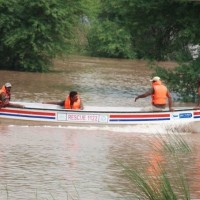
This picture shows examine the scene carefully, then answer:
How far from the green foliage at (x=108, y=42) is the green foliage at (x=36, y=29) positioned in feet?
116

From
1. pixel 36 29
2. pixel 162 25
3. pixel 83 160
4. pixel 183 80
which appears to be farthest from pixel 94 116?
pixel 36 29

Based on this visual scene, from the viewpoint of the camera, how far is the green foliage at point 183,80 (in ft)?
96.3

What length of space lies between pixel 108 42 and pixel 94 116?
65.6 metres

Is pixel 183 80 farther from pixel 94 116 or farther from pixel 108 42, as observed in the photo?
pixel 108 42

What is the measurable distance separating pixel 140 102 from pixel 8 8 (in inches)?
786

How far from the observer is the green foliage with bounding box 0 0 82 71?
47719 mm

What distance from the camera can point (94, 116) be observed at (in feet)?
70.4

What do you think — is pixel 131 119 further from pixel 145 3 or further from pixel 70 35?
pixel 70 35

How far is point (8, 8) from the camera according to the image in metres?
48.5

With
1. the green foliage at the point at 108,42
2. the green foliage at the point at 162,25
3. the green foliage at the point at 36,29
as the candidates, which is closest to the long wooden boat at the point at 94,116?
the green foliage at the point at 162,25

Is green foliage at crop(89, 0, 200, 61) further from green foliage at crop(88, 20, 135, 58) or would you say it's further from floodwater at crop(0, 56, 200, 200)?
green foliage at crop(88, 20, 135, 58)

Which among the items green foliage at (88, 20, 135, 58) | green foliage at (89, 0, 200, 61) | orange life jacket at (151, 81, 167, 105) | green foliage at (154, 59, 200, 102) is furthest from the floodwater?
green foliage at (88, 20, 135, 58)

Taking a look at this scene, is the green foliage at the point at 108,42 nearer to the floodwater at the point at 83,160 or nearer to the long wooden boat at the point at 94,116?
the long wooden boat at the point at 94,116

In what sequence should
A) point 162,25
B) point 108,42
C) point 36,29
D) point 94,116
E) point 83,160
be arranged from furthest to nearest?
1. point 108,42
2. point 36,29
3. point 162,25
4. point 94,116
5. point 83,160
